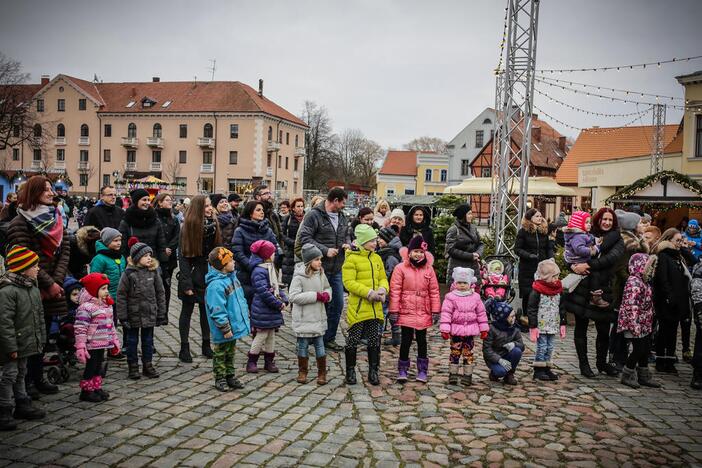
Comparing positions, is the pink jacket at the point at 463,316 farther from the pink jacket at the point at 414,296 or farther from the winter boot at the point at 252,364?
the winter boot at the point at 252,364

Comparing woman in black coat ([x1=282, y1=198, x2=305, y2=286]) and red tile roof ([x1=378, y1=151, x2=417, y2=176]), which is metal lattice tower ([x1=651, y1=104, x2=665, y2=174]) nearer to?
woman in black coat ([x1=282, y1=198, x2=305, y2=286])

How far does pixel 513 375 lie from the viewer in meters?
6.74

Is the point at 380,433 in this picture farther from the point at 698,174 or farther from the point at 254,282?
the point at 698,174

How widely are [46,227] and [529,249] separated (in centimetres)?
715

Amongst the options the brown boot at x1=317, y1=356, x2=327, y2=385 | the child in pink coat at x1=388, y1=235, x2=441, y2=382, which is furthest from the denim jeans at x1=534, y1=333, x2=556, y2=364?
the brown boot at x1=317, y1=356, x2=327, y2=385

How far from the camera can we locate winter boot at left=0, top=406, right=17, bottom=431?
4730 millimetres

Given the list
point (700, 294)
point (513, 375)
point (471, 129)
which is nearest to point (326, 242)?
point (513, 375)

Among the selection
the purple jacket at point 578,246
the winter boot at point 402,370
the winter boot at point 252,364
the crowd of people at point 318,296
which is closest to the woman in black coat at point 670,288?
the crowd of people at point 318,296

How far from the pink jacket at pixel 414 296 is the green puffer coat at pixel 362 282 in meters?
0.17

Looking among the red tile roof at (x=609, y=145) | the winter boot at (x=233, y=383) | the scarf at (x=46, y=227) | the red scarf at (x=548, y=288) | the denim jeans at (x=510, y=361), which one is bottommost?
the winter boot at (x=233, y=383)

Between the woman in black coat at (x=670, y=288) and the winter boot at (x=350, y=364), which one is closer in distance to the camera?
the winter boot at (x=350, y=364)

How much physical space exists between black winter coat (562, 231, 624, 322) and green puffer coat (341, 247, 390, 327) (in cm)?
245

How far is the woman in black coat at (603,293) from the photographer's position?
690 centimetres

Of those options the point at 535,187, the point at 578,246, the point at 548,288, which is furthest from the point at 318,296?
the point at 535,187
